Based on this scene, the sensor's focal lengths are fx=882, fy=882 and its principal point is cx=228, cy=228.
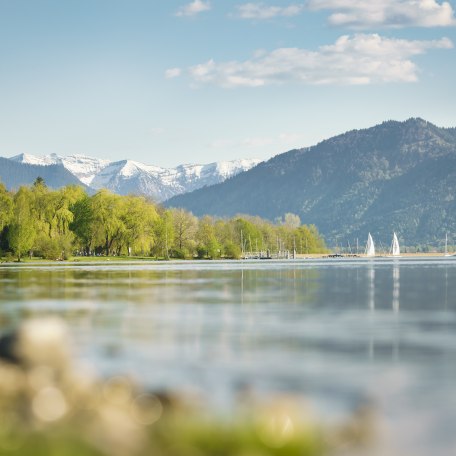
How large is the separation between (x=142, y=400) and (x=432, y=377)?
678 cm

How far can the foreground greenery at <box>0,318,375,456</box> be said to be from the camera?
1079 centimetres

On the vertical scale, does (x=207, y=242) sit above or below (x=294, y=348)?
above

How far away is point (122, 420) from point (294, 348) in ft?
39.4

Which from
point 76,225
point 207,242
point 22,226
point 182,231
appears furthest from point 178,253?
point 22,226

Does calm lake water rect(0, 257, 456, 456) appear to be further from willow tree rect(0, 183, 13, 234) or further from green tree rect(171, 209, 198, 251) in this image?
green tree rect(171, 209, 198, 251)

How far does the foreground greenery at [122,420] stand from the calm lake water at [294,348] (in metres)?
0.99

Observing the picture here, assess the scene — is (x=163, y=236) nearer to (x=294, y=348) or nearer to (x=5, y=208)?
(x=5, y=208)

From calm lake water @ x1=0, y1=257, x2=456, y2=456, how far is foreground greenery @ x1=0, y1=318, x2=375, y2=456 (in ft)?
3.26

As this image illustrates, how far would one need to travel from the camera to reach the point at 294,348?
23234 mm

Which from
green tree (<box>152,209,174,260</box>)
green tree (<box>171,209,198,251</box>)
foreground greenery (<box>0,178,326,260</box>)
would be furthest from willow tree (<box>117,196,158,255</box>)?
green tree (<box>171,209,198,251</box>)

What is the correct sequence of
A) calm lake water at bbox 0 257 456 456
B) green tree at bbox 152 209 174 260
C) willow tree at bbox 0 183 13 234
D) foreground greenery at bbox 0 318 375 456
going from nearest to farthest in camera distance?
foreground greenery at bbox 0 318 375 456
calm lake water at bbox 0 257 456 456
willow tree at bbox 0 183 13 234
green tree at bbox 152 209 174 260

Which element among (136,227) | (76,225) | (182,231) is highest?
(76,225)

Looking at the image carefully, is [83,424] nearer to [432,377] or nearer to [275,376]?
[275,376]

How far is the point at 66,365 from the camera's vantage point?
15.3m
